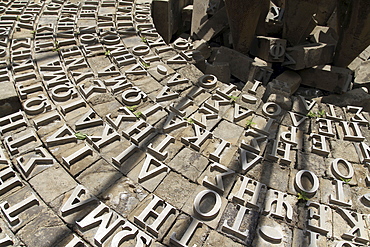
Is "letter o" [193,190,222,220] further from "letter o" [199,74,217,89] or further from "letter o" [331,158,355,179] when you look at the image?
"letter o" [199,74,217,89]

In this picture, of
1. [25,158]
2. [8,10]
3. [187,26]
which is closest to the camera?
[25,158]

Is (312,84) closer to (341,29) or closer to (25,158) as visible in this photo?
(341,29)

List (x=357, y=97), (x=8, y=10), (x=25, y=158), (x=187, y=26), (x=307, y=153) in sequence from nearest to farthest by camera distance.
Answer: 1. (x=25, y=158)
2. (x=307, y=153)
3. (x=357, y=97)
4. (x=8, y=10)
5. (x=187, y=26)

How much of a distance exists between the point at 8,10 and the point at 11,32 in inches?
45.5

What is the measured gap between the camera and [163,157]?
148 inches

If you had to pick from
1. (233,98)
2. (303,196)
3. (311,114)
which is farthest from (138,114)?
(311,114)

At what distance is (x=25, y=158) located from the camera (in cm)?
367

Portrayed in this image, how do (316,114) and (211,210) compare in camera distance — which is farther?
(316,114)

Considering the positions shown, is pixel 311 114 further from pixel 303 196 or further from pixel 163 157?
pixel 163 157

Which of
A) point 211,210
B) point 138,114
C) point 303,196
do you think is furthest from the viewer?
point 138,114

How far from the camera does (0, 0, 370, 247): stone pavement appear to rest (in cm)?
312

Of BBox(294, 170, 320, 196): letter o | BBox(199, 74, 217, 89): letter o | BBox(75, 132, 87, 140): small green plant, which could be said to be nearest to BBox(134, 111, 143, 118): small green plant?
BBox(75, 132, 87, 140): small green plant

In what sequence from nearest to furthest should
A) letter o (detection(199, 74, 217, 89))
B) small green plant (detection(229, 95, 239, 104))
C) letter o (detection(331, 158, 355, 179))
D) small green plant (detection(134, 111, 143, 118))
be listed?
letter o (detection(331, 158, 355, 179))
small green plant (detection(134, 111, 143, 118))
small green plant (detection(229, 95, 239, 104))
letter o (detection(199, 74, 217, 89))

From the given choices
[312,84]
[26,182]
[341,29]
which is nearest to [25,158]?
[26,182]
